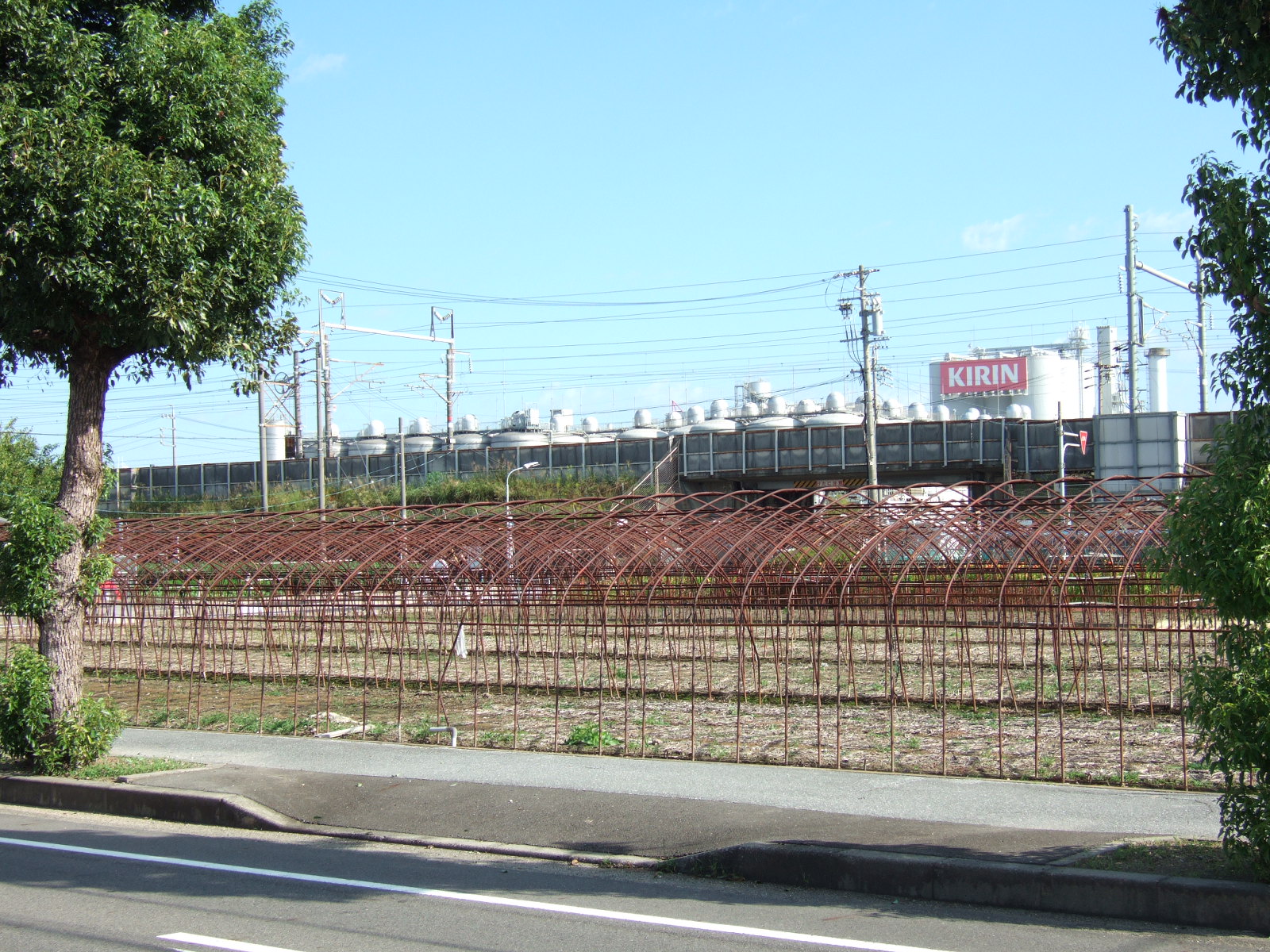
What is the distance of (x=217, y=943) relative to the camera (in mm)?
6719

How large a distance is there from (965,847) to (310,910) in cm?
443

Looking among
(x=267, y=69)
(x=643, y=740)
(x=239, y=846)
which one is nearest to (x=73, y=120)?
(x=267, y=69)

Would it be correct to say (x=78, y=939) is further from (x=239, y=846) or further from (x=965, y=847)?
(x=965, y=847)

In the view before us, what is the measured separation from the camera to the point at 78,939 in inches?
266

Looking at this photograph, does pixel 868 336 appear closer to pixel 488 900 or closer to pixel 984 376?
pixel 488 900

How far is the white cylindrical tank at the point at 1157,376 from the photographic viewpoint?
2881 inches

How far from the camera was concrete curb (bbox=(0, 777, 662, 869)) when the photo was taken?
9.27 meters

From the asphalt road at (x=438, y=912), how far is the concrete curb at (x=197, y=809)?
0.24 m

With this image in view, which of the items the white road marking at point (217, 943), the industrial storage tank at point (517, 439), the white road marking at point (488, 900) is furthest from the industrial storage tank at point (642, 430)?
the white road marking at point (217, 943)

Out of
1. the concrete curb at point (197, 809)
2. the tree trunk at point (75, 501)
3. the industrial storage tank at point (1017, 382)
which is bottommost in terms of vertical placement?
the concrete curb at point (197, 809)

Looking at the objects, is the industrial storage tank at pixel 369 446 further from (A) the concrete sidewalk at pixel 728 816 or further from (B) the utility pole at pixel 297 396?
(A) the concrete sidewalk at pixel 728 816

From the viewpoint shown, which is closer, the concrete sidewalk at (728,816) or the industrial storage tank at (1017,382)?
the concrete sidewalk at (728,816)

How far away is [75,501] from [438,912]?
22.4 ft

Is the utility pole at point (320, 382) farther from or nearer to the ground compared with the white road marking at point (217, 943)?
farther from the ground
